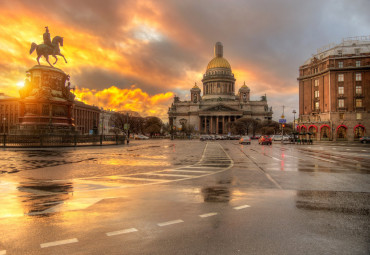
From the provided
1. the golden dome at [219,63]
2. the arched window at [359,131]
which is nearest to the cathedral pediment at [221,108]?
the golden dome at [219,63]

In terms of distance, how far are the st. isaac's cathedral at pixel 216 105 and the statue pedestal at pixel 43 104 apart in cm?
10788

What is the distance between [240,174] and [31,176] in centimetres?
909

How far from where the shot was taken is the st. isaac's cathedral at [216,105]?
470 feet

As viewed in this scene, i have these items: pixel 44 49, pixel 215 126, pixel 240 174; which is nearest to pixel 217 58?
pixel 215 126

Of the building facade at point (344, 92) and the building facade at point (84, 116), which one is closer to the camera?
the building facade at point (344, 92)

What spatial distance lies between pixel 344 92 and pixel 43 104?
6347 cm

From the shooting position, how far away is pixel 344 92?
65875mm

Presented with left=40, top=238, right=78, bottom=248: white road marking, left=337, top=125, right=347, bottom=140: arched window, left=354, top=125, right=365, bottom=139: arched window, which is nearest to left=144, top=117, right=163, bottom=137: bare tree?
left=337, top=125, right=347, bottom=140: arched window

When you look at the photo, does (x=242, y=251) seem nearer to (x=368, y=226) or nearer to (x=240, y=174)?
(x=368, y=226)

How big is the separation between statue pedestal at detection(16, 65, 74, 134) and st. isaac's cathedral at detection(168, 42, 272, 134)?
354 feet

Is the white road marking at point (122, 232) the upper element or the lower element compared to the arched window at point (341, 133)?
lower

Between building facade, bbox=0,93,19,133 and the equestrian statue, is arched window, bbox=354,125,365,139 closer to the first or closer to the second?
the equestrian statue

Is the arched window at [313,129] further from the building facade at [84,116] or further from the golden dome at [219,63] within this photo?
the golden dome at [219,63]

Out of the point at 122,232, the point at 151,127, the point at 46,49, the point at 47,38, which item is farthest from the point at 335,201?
the point at 151,127
